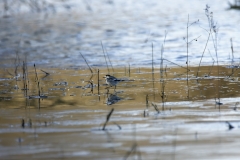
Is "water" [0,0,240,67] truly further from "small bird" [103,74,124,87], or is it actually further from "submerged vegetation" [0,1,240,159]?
"small bird" [103,74,124,87]

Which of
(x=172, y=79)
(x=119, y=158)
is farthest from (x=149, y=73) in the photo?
(x=119, y=158)

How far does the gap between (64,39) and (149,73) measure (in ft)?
16.1

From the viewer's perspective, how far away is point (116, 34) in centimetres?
1388

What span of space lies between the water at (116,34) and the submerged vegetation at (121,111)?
2.70 feet

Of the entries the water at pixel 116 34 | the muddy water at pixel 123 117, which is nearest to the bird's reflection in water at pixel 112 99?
the muddy water at pixel 123 117

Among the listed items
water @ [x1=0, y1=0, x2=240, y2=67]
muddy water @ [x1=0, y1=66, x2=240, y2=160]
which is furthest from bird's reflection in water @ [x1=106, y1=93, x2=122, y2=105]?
water @ [x1=0, y1=0, x2=240, y2=67]

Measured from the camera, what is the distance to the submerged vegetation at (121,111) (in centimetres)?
449

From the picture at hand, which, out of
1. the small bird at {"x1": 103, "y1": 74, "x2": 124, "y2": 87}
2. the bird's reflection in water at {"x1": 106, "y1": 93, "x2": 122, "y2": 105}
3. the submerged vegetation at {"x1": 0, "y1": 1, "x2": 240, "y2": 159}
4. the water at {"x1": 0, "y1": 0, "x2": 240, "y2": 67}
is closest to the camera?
the submerged vegetation at {"x1": 0, "y1": 1, "x2": 240, "y2": 159}

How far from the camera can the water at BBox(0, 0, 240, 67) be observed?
10492 mm

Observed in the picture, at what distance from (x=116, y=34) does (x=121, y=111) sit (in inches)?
321

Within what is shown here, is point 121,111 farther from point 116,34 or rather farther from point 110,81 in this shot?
point 116,34

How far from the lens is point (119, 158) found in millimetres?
4148

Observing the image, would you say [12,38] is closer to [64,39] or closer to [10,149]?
[64,39]

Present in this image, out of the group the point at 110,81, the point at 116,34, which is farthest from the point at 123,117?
the point at 116,34
